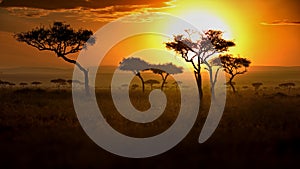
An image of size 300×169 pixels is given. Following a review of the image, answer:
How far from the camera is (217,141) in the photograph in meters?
12.6

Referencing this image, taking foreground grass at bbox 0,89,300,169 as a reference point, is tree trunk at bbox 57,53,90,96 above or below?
above

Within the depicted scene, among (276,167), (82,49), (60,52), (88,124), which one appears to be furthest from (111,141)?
(82,49)

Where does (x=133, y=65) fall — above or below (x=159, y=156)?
above

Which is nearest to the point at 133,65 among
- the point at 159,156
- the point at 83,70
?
the point at 83,70

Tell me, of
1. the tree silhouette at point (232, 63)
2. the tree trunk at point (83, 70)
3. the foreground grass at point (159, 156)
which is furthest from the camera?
the tree silhouette at point (232, 63)

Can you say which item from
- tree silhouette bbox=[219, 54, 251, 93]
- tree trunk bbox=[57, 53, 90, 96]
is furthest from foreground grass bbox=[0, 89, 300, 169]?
tree silhouette bbox=[219, 54, 251, 93]

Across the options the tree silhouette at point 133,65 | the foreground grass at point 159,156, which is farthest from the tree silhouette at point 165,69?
the foreground grass at point 159,156

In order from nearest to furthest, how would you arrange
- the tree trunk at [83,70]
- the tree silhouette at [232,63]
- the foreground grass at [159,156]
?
the foreground grass at [159,156], the tree trunk at [83,70], the tree silhouette at [232,63]

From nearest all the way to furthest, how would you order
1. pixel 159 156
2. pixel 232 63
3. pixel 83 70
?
pixel 159 156 → pixel 83 70 → pixel 232 63

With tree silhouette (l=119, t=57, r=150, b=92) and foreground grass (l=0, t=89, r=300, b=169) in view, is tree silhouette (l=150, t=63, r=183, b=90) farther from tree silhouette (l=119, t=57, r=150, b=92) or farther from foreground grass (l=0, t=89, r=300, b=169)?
foreground grass (l=0, t=89, r=300, b=169)

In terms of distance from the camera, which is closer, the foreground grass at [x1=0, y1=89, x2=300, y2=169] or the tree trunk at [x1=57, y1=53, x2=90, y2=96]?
the foreground grass at [x1=0, y1=89, x2=300, y2=169]

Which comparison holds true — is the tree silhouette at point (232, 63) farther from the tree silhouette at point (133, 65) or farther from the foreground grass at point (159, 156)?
the foreground grass at point (159, 156)

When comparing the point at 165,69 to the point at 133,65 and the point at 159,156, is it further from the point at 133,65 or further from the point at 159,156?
the point at 159,156

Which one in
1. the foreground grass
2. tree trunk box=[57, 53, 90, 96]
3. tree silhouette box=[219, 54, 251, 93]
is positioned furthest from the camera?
tree silhouette box=[219, 54, 251, 93]
